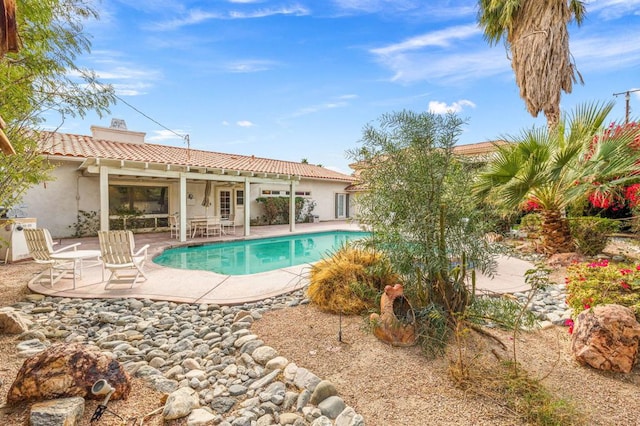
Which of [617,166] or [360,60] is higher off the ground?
[360,60]

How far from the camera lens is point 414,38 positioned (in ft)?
34.0

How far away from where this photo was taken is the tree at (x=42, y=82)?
12.5 ft

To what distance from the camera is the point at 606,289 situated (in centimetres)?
351

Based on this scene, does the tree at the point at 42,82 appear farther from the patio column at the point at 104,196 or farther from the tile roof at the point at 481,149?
the tile roof at the point at 481,149

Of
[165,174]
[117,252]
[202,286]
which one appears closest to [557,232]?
[202,286]

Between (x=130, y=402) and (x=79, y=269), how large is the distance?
5.75 meters

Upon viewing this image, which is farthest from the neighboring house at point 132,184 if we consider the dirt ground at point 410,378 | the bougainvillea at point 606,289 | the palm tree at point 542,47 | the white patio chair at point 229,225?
the bougainvillea at point 606,289

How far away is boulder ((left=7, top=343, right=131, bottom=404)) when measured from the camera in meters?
2.30

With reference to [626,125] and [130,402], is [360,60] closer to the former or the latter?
[626,125]

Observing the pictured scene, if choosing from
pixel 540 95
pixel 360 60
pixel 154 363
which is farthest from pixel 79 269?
pixel 540 95

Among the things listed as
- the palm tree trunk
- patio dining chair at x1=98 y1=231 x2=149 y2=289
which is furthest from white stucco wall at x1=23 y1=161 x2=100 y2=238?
the palm tree trunk

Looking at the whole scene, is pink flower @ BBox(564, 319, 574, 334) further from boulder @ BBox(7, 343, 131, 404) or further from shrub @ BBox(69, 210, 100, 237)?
shrub @ BBox(69, 210, 100, 237)

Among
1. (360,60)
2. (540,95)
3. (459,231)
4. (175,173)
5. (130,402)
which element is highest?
(360,60)

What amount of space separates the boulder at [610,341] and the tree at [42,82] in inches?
268
